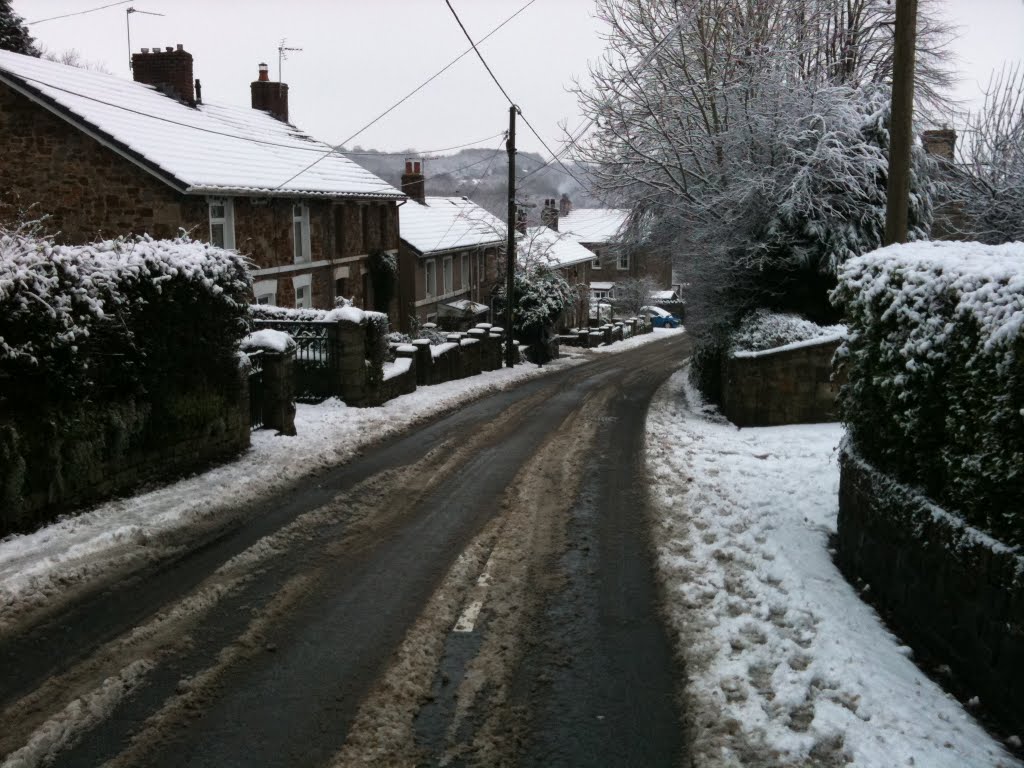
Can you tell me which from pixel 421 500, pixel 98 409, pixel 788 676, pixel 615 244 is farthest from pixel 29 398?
pixel 615 244

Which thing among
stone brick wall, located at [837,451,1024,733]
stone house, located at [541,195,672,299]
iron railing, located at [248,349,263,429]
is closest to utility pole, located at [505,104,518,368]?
iron railing, located at [248,349,263,429]

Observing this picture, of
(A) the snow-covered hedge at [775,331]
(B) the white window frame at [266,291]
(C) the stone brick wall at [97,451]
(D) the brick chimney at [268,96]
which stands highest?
(D) the brick chimney at [268,96]

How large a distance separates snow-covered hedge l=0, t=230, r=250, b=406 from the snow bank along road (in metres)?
2.14

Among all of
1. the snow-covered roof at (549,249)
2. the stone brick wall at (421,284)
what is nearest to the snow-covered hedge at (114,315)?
the stone brick wall at (421,284)

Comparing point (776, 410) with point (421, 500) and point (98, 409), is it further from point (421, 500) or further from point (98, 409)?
point (98, 409)

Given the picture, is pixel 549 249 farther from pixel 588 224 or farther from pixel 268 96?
pixel 588 224

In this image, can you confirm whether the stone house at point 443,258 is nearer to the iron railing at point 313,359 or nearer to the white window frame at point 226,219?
the white window frame at point 226,219

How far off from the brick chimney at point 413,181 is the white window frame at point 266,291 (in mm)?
20239

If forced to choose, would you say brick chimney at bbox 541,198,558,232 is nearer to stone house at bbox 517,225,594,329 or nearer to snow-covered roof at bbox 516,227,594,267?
stone house at bbox 517,225,594,329

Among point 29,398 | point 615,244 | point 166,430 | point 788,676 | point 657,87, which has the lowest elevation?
point 788,676

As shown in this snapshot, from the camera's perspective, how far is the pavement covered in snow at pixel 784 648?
4.79 m

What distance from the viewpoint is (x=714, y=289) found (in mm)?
18438

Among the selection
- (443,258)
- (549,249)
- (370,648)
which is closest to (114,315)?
(370,648)

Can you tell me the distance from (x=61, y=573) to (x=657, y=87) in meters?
17.6
